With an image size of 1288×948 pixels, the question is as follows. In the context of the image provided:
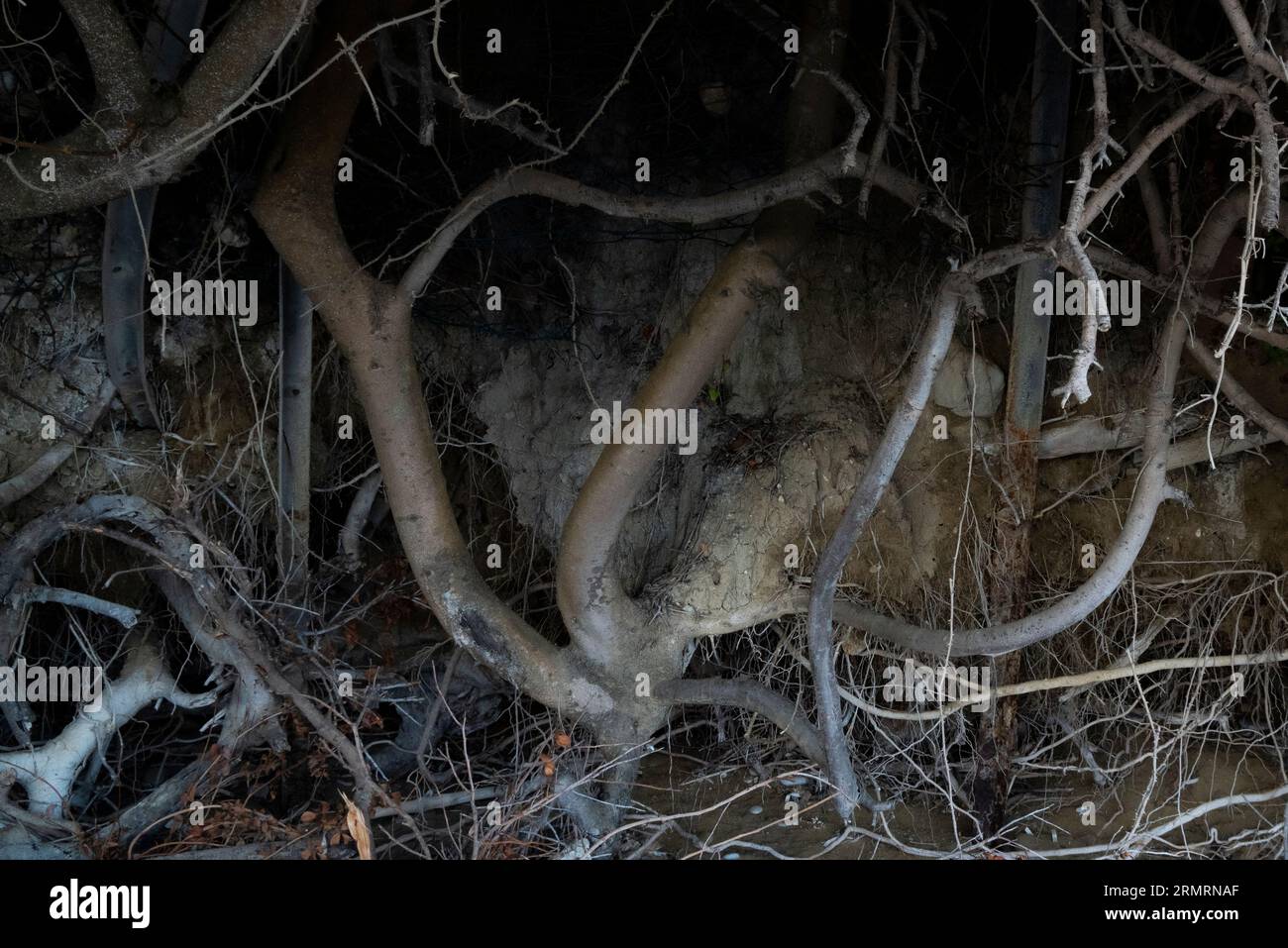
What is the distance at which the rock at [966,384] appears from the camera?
11.1 ft

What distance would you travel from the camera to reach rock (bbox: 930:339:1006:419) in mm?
3383

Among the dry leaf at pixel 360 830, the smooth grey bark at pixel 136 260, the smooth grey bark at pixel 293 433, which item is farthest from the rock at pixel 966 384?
the smooth grey bark at pixel 136 260

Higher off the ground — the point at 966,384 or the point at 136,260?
the point at 136,260

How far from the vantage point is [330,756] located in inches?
126

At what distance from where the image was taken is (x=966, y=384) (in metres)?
3.40

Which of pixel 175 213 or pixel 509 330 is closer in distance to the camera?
pixel 175 213

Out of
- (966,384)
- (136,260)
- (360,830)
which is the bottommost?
(360,830)

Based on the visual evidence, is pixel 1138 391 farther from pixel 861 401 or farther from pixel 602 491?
pixel 602 491

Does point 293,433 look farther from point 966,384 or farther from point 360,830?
point 966,384

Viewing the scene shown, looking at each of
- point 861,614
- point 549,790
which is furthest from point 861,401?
point 549,790

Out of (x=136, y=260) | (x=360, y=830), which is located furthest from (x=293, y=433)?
(x=360, y=830)

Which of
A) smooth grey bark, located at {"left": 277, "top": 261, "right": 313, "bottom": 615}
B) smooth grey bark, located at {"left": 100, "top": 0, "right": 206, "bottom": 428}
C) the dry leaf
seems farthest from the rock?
smooth grey bark, located at {"left": 100, "top": 0, "right": 206, "bottom": 428}

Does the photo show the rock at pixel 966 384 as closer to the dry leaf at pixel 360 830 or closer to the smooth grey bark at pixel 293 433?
the smooth grey bark at pixel 293 433
